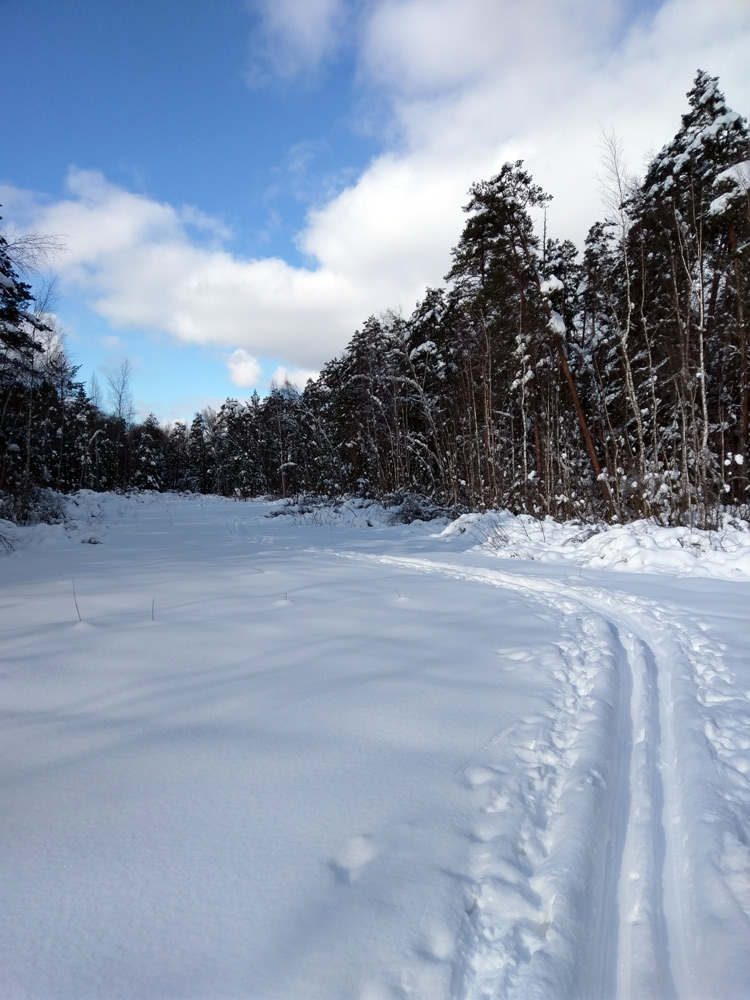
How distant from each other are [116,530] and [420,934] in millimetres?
13515

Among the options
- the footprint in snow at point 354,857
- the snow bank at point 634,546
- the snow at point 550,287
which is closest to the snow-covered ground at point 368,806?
the footprint in snow at point 354,857

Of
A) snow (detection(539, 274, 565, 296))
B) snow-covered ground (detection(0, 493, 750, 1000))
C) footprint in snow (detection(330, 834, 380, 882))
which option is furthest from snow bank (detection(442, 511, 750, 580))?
footprint in snow (detection(330, 834, 380, 882))

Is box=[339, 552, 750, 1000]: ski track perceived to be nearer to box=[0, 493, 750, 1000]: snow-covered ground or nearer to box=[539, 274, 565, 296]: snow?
box=[0, 493, 750, 1000]: snow-covered ground

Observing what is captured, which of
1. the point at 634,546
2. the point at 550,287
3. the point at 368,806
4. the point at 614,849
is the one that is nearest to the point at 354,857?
the point at 368,806

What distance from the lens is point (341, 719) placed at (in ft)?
9.16

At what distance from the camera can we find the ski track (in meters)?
1.46

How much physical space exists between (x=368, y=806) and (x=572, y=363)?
57.4 ft

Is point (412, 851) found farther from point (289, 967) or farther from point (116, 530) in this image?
point (116, 530)

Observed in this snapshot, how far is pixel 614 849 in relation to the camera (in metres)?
1.95

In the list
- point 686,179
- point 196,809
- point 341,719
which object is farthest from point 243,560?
point 686,179

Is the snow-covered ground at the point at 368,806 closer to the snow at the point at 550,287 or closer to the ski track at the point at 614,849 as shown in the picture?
the ski track at the point at 614,849

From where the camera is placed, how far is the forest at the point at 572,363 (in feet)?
36.8

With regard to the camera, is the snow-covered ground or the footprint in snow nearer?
the snow-covered ground

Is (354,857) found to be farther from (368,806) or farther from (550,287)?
(550,287)
